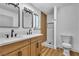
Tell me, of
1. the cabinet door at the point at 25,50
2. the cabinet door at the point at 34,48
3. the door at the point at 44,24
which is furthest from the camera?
the cabinet door at the point at 34,48

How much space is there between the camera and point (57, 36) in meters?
1.75

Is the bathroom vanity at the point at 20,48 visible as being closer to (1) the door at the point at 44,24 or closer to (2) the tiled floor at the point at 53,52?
(1) the door at the point at 44,24

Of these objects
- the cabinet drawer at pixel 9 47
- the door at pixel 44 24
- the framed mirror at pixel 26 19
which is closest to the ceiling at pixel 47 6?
the door at pixel 44 24

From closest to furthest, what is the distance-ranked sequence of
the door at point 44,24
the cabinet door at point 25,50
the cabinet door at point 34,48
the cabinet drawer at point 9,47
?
1. the cabinet drawer at point 9,47
2. the cabinet door at point 25,50
3. the door at point 44,24
4. the cabinet door at point 34,48

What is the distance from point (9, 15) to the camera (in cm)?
166

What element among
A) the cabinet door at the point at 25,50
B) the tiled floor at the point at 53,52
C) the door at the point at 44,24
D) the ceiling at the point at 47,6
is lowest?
the tiled floor at the point at 53,52

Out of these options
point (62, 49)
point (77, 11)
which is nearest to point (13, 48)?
point (62, 49)

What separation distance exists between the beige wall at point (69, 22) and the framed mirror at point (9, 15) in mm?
899

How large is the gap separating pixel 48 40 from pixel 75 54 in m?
0.55

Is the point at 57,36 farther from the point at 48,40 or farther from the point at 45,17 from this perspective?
the point at 45,17

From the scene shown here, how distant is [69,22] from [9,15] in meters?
1.16

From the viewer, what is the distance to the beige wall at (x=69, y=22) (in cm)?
164

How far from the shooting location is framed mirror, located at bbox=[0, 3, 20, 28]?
1.53 metres

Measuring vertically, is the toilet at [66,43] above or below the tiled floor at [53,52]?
above
